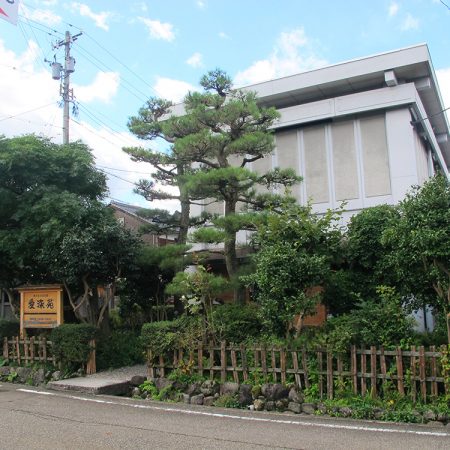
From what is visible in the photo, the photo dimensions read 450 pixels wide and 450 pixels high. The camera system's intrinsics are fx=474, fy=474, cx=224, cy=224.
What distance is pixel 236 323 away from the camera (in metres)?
10.7

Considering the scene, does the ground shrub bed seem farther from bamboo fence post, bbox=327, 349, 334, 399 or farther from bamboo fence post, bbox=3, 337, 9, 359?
bamboo fence post, bbox=3, 337, 9, 359

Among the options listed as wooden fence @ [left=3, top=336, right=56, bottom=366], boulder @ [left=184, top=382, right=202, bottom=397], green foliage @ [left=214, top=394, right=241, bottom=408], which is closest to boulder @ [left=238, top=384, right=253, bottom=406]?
green foliage @ [left=214, top=394, right=241, bottom=408]

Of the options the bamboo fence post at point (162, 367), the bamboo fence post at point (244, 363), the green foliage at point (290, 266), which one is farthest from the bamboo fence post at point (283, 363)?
the bamboo fence post at point (162, 367)

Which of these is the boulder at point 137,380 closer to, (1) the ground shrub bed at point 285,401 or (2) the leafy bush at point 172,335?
(1) the ground shrub bed at point 285,401

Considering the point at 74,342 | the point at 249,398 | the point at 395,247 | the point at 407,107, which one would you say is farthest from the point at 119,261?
the point at 407,107

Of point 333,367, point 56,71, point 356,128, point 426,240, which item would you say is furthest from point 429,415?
point 56,71

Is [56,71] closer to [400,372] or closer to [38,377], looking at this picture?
[38,377]

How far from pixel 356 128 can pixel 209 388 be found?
10.6m

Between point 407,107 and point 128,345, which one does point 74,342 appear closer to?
point 128,345

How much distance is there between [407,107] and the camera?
15.6m

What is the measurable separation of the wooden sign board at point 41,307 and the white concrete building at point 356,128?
731 cm

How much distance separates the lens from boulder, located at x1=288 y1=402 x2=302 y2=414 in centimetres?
855

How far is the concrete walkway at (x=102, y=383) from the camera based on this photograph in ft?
34.3

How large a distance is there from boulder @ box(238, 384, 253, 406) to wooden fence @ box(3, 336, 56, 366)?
18.9 ft
